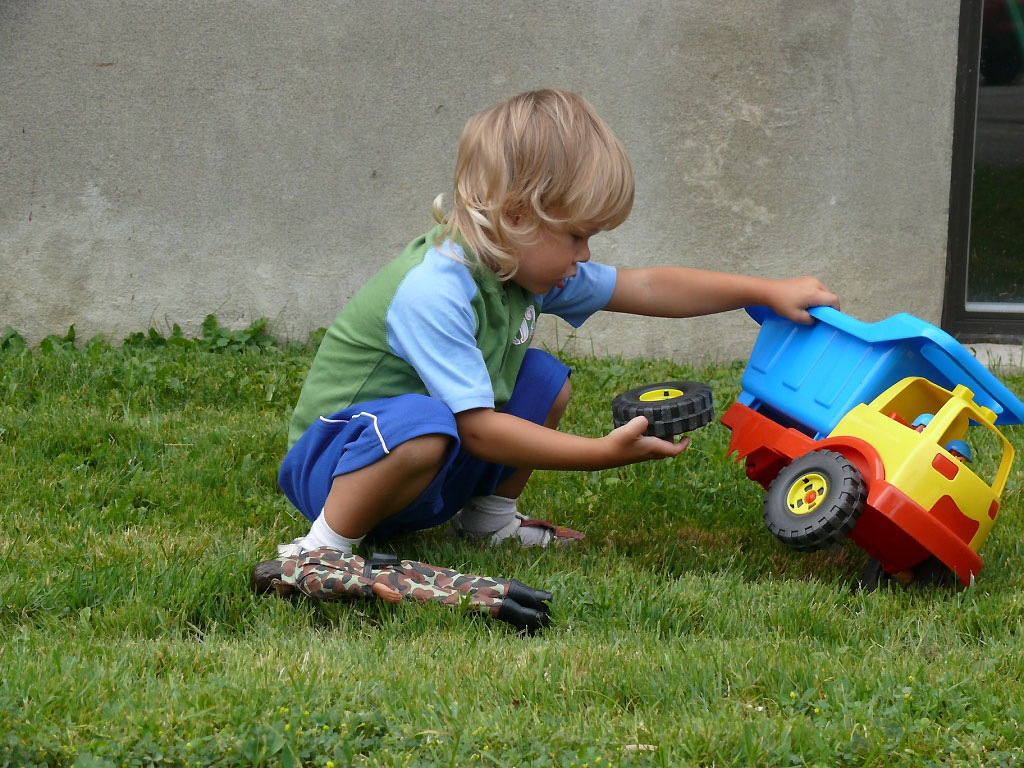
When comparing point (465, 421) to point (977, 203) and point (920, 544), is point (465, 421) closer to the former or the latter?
point (920, 544)

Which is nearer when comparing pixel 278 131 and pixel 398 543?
pixel 398 543

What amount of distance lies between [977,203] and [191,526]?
13.7 ft

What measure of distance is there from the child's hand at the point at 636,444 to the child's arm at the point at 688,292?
0.56 m

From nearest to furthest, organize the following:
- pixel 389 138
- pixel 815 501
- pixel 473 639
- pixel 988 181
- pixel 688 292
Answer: pixel 473 639 → pixel 815 501 → pixel 688 292 → pixel 389 138 → pixel 988 181

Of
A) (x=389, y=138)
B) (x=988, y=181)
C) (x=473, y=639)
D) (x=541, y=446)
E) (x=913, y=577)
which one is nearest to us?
(x=473, y=639)

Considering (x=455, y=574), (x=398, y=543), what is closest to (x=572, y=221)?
(x=455, y=574)

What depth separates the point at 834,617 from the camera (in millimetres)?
2447

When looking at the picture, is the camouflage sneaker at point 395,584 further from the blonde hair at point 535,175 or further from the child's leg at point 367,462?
the blonde hair at point 535,175

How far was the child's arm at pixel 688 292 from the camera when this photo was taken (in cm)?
285

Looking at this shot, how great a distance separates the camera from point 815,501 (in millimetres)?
2447

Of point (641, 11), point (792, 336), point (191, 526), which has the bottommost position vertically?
point (191, 526)

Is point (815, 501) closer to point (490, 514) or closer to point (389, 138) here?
point (490, 514)

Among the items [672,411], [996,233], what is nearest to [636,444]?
[672,411]

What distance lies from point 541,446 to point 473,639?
0.47 metres
